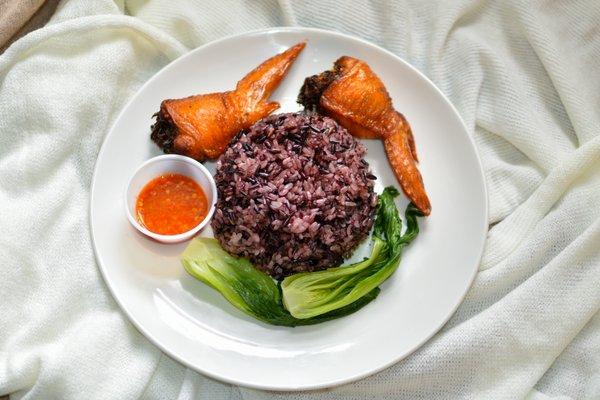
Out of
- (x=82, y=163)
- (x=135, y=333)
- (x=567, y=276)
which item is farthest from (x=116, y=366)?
(x=567, y=276)

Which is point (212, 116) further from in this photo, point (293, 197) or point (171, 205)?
point (293, 197)

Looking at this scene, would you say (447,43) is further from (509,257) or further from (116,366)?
(116,366)

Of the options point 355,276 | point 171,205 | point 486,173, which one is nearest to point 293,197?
point 355,276

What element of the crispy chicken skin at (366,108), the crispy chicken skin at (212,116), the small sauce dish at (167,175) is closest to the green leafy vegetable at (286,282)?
the small sauce dish at (167,175)

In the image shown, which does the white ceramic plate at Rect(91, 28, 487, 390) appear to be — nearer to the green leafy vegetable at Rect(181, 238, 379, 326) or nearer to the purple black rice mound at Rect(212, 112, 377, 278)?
the green leafy vegetable at Rect(181, 238, 379, 326)

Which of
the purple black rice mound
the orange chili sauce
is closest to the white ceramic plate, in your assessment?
the orange chili sauce

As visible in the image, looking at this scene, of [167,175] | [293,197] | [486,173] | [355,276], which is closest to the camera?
[293,197]
